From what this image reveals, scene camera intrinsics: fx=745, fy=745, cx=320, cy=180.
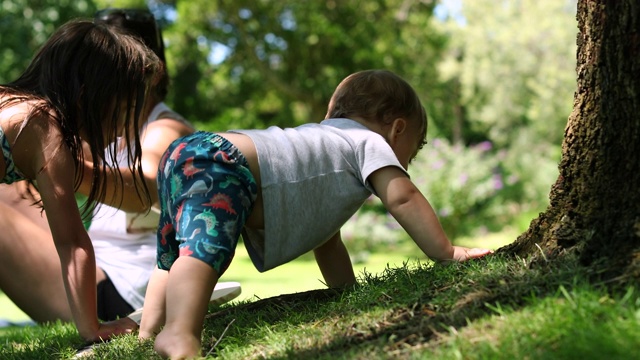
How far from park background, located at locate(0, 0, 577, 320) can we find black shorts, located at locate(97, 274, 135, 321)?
2.82 ft

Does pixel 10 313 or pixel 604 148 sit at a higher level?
pixel 604 148

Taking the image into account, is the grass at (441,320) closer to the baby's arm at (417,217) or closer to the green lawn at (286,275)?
the baby's arm at (417,217)

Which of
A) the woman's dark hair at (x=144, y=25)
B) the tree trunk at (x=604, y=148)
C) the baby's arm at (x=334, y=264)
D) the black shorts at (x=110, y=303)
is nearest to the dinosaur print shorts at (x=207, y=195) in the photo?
the baby's arm at (x=334, y=264)

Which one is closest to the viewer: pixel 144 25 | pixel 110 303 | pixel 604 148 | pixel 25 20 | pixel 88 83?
pixel 604 148

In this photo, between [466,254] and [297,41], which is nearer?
[466,254]

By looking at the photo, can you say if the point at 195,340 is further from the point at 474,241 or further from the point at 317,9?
the point at 317,9

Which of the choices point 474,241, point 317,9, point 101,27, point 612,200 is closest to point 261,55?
point 317,9

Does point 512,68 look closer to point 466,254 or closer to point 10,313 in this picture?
point 10,313

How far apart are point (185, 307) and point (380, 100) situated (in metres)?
1.22

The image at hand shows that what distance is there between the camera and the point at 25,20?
12.6m

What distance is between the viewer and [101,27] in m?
2.96

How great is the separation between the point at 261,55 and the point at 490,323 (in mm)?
15803

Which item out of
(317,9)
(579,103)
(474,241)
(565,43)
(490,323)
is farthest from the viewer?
(565,43)

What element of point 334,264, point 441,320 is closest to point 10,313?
point 334,264
